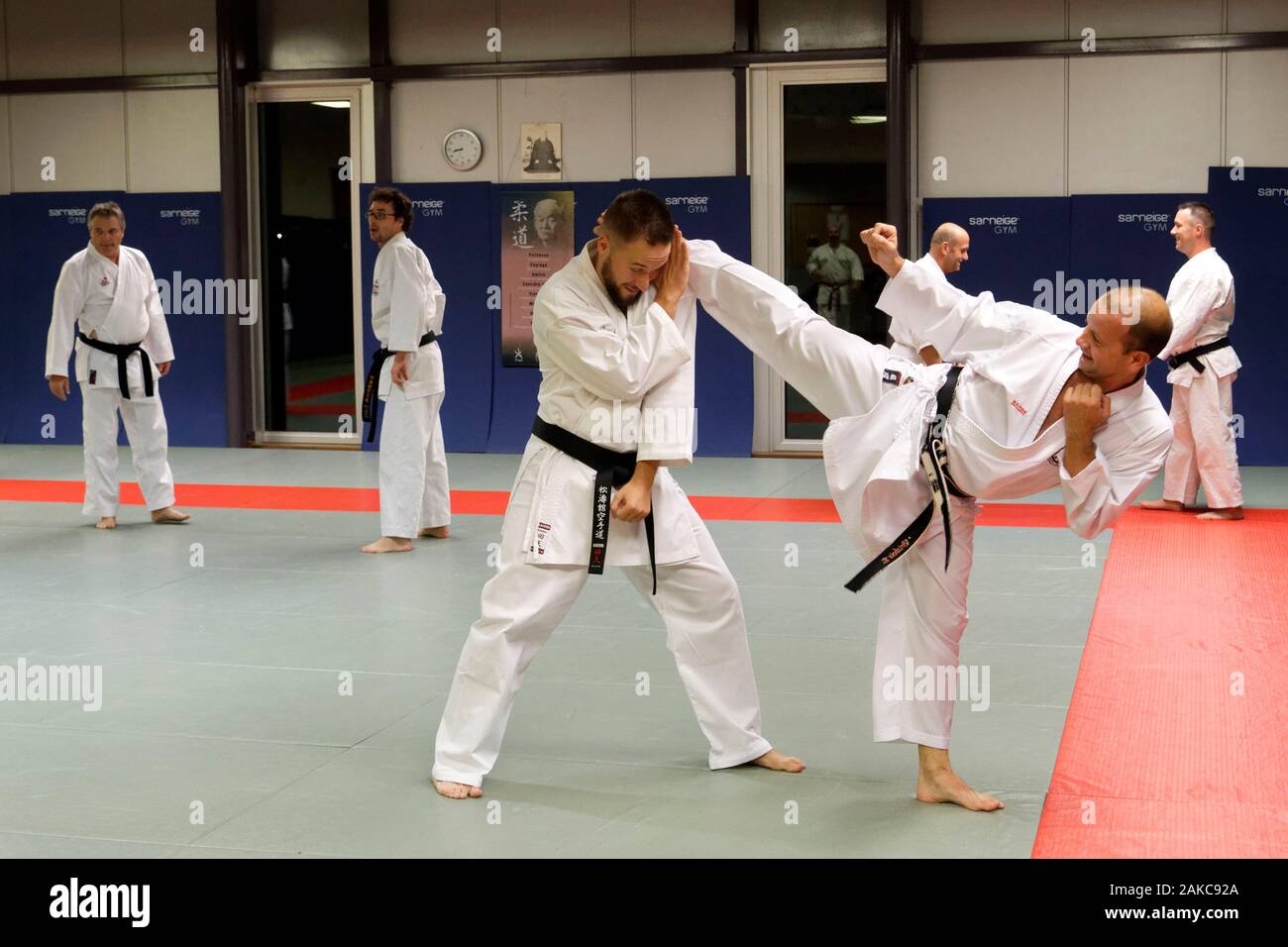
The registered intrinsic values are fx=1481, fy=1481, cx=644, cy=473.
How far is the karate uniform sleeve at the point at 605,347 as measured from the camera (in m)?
3.45

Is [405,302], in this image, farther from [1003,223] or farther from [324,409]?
[324,409]

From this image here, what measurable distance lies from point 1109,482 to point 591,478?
1.20 meters

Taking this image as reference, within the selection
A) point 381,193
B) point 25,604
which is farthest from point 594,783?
point 381,193

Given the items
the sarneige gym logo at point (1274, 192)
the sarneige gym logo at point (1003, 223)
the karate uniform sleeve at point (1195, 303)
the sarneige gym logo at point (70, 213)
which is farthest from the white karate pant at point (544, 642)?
the sarneige gym logo at point (70, 213)

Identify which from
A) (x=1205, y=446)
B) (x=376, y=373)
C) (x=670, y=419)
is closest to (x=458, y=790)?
(x=670, y=419)

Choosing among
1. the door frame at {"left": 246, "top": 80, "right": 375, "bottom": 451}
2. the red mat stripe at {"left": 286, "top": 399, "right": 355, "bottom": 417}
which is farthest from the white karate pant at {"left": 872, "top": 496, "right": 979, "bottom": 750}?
the red mat stripe at {"left": 286, "top": 399, "right": 355, "bottom": 417}

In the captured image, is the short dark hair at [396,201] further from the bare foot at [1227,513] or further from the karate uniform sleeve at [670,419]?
the bare foot at [1227,513]

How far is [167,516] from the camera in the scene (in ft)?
25.7

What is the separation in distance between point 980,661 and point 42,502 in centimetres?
590

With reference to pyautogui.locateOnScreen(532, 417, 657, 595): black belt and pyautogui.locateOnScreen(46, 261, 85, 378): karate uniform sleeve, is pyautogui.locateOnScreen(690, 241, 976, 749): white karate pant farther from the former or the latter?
pyautogui.locateOnScreen(46, 261, 85, 378): karate uniform sleeve

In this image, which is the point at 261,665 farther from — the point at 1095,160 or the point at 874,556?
the point at 1095,160

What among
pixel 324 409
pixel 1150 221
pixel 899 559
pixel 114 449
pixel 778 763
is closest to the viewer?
pixel 899 559

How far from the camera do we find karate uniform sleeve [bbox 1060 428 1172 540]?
122 inches

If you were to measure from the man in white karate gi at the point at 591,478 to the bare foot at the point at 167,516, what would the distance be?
4592 mm
